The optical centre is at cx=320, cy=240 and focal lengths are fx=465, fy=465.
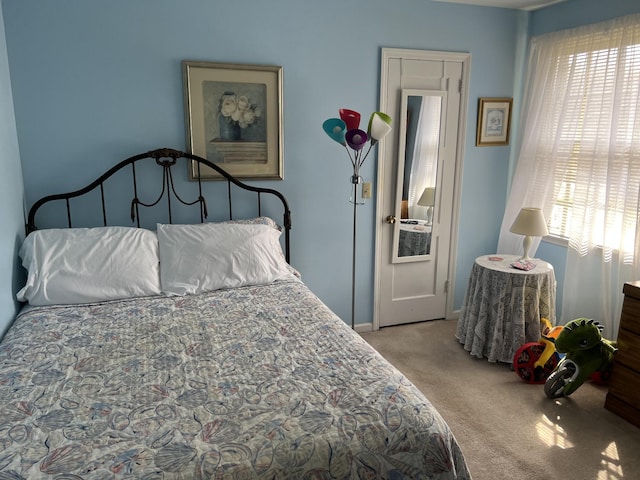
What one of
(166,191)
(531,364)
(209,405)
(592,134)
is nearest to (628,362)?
(531,364)

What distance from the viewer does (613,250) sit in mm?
2924

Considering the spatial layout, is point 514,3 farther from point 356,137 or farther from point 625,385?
point 625,385

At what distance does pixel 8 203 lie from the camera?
2.26m

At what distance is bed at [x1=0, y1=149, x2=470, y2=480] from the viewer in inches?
49.1

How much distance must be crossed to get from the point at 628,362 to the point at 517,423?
64 cm

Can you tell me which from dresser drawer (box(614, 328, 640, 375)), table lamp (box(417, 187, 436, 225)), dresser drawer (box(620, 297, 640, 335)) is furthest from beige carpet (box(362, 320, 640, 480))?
table lamp (box(417, 187, 436, 225))

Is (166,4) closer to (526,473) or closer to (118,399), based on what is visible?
(118,399)

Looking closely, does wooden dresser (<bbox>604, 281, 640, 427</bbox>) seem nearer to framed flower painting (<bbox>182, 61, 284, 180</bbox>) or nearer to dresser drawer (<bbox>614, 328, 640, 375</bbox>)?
dresser drawer (<bbox>614, 328, 640, 375</bbox>)

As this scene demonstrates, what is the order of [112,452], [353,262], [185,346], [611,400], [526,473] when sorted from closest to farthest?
1. [112,452]
2. [185,346]
3. [526,473]
4. [611,400]
5. [353,262]

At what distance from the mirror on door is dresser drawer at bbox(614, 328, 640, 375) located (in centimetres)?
146

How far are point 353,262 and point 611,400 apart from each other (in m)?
1.67

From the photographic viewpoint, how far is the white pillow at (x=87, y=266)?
230cm

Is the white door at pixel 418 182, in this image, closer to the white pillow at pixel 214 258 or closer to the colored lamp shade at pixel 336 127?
the colored lamp shade at pixel 336 127

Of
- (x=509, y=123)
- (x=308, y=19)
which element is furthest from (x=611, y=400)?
(x=308, y=19)
